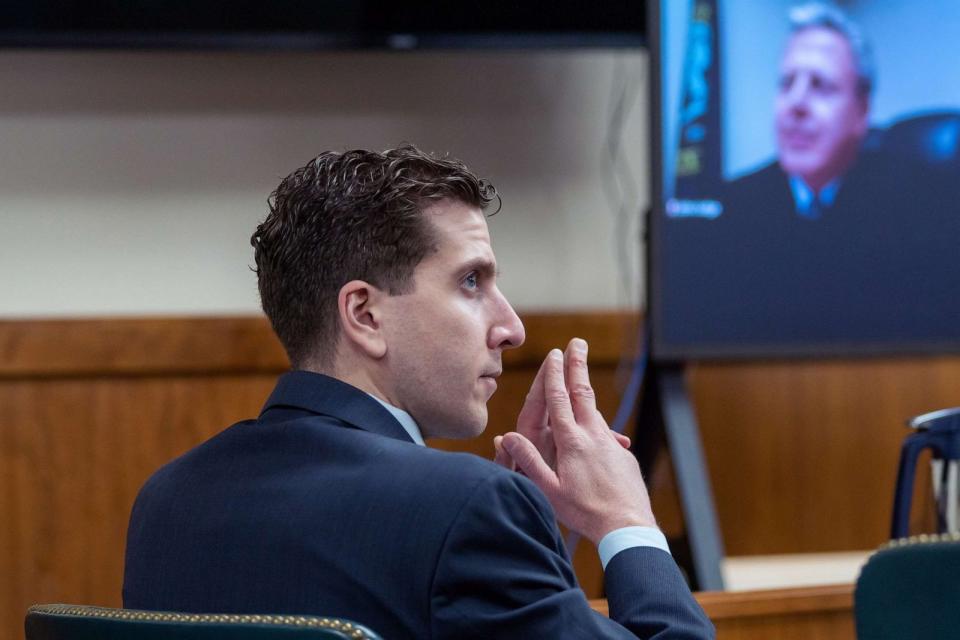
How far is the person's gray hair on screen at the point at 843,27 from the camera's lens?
2656mm

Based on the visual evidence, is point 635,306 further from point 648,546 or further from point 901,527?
point 648,546

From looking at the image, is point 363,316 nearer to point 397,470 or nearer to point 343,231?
point 343,231

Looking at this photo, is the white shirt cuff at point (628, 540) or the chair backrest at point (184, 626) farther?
the white shirt cuff at point (628, 540)

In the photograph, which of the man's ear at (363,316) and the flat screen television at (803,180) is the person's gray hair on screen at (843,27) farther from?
the man's ear at (363,316)

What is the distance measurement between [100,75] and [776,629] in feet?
5.92

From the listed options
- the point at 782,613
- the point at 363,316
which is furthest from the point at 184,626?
the point at 782,613

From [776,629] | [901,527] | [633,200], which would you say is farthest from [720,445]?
[901,527]

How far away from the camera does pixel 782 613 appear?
2.09 meters

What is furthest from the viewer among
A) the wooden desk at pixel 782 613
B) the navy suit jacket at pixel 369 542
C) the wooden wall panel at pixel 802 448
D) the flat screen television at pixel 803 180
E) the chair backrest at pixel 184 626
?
the wooden wall panel at pixel 802 448

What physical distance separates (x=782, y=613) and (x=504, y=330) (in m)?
0.95

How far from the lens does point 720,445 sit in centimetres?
305

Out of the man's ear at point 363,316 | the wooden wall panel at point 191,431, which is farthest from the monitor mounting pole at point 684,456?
the man's ear at point 363,316

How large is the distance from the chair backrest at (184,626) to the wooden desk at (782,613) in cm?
121

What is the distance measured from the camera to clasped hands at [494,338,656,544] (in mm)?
1313
